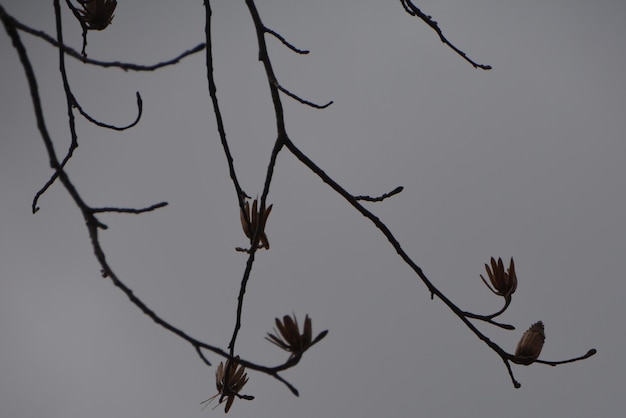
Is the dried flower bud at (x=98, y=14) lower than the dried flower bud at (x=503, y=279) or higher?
higher

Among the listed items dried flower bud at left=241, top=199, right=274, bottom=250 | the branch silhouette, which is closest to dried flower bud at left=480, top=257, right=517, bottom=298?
the branch silhouette

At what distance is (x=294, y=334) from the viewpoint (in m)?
1.19

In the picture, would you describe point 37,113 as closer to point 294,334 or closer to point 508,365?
point 294,334

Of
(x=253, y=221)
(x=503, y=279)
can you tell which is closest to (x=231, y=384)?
(x=253, y=221)

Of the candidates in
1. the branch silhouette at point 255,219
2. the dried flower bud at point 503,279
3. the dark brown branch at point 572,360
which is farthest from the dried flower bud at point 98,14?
the dark brown branch at point 572,360

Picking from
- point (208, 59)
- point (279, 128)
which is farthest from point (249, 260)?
point (208, 59)

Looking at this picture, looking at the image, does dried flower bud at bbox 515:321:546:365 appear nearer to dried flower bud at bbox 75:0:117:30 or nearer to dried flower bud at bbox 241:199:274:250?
dried flower bud at bbox 241:199:274:250

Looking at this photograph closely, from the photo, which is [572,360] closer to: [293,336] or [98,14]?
[293,336]

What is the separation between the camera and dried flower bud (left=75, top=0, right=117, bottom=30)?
5.99 ft

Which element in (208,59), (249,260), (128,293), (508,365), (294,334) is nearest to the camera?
(128,293)

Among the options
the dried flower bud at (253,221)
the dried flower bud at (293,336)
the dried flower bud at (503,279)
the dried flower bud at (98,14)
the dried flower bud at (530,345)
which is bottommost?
the dried flower bud at (293,336)

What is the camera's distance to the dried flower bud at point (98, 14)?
1.83 meters

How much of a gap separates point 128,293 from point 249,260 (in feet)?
1.77

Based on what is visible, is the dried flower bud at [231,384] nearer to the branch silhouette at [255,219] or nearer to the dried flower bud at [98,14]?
the branch silhouette at [255,219]
